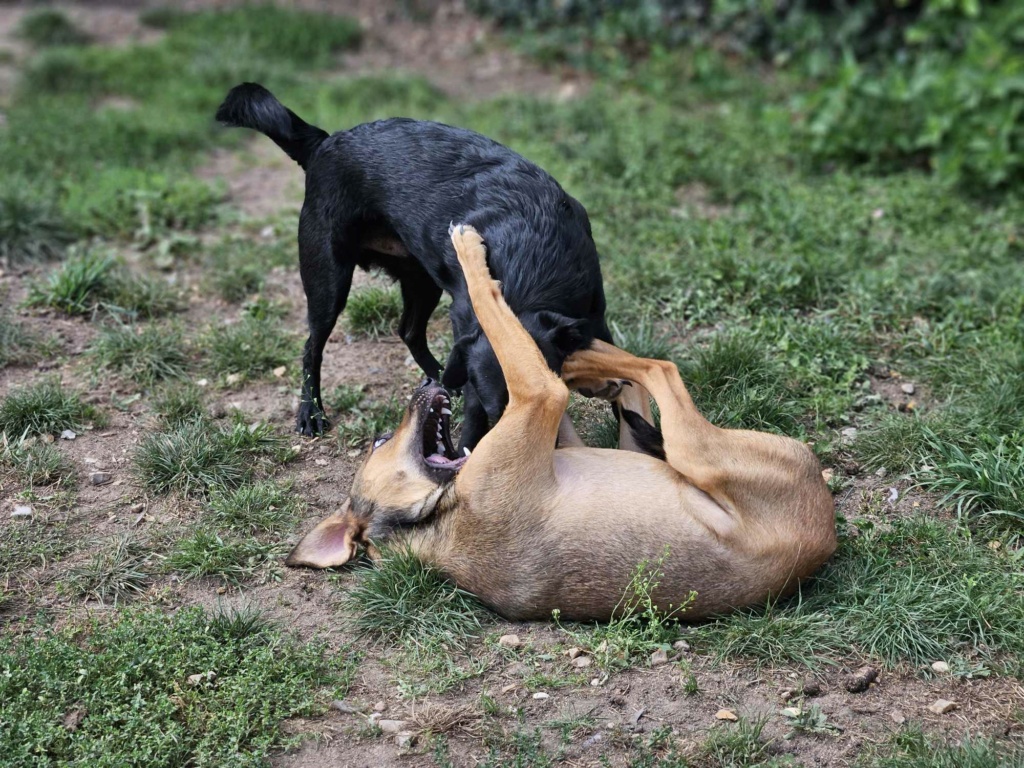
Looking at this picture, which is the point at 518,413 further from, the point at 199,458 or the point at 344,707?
the point at 199,458

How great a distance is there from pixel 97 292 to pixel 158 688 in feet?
10.9

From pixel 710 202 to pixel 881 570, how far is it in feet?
12.4

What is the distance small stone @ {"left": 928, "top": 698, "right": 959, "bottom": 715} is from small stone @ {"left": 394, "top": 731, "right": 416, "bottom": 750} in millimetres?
1837

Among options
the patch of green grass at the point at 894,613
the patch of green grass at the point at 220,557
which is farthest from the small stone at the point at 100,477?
the patch of green grass at the point at 894,613

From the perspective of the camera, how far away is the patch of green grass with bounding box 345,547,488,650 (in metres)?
4.05

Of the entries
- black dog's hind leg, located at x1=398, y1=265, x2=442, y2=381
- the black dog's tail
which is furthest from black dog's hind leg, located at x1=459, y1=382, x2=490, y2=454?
the black dog's tail

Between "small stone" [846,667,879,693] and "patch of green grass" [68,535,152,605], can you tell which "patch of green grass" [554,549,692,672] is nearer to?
"small stone" [846,667,879,693]

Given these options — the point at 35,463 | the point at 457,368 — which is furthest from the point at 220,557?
the point at 457,368

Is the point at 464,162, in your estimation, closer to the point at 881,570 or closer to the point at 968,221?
the point at 881,570

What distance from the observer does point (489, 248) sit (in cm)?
423

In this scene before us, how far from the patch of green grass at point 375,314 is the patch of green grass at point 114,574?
2071mm

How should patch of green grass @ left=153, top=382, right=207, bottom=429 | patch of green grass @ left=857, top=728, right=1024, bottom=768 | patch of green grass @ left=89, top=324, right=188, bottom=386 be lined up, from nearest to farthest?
patch of green grass @ left=857, top=728, right=1024, bottom=768, patch of green grass @ left=153, top=382, right=207, bottom=429, patch of green grass @ left=89, top=324, right=188, bottom=386

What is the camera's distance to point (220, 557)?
4.40 metres

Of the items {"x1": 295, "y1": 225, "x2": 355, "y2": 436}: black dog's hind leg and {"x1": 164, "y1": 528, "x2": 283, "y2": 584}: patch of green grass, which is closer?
{"x1": 164, "y1": 528, "x2": 283, "y2": 584}: patch of green grass
